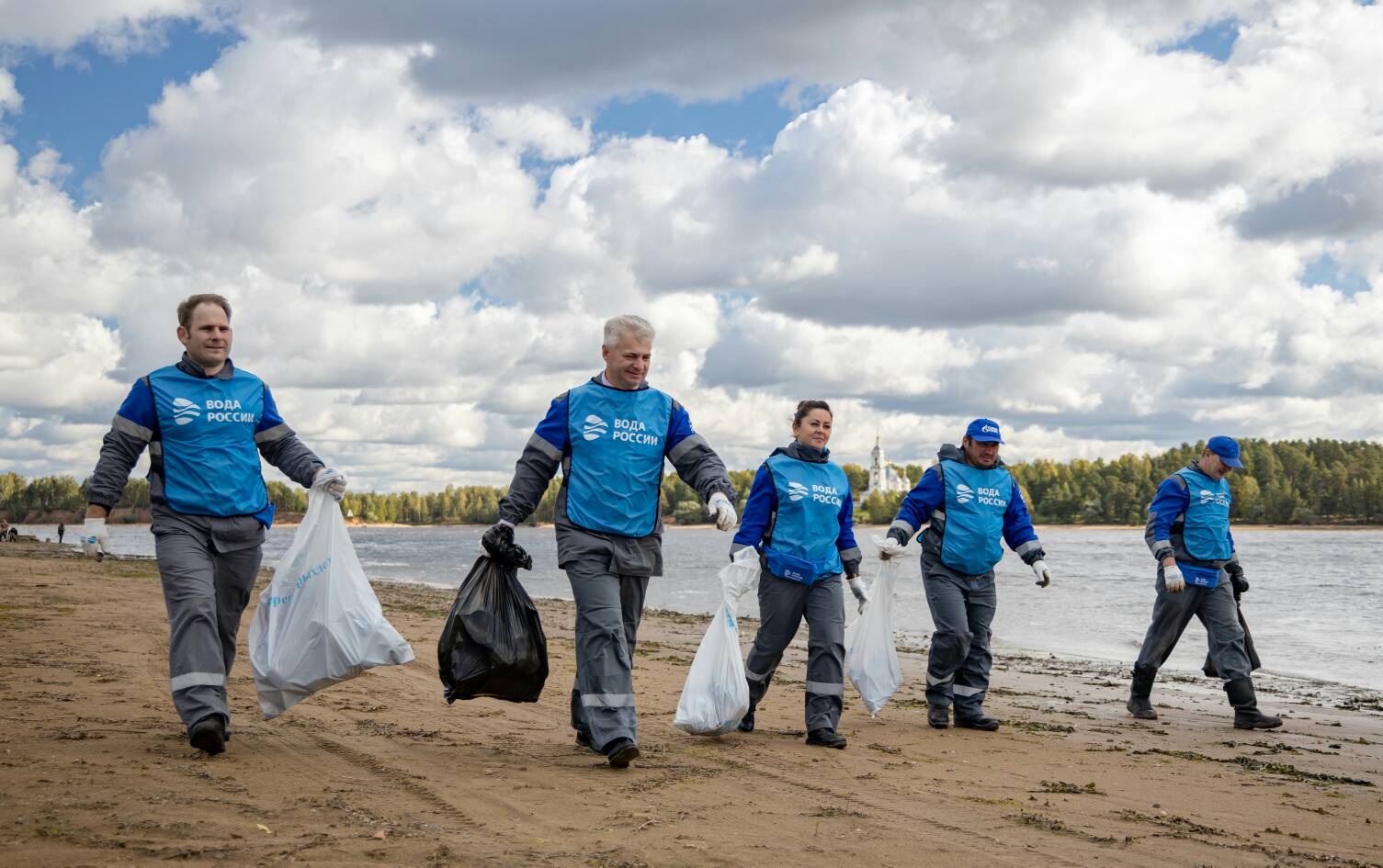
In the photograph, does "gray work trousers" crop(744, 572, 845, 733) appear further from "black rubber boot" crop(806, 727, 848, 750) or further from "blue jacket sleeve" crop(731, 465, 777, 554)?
"blue jacket sleeve" crop(731, 465, 777, 554)

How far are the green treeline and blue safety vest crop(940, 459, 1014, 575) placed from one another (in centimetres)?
9834

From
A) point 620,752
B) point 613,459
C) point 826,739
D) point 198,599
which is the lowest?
point 826,739

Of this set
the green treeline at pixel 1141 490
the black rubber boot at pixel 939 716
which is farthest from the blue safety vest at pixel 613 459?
the green treeline at pixel 1141 490

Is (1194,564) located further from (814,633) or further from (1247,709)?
(814,633)

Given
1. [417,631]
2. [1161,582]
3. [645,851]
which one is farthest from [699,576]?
[645,851]

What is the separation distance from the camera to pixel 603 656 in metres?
5.50

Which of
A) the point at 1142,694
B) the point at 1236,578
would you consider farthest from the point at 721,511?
the point at 1236,578

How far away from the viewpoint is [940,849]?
415 centimetres

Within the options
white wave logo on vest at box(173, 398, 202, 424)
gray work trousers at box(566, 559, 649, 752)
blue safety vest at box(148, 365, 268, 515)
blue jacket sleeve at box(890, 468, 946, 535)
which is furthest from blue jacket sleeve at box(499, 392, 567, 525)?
blue jacket sleeve at box(890, 468, 946, 535)

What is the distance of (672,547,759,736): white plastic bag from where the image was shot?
20.7 ft

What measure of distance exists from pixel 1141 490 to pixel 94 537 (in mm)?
129330

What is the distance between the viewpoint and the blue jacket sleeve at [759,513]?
676 cm

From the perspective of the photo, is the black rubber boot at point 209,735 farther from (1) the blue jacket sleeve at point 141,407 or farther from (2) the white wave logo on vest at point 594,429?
(2) the white wave logo on vest at point 594,429

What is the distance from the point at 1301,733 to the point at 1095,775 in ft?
10.1
